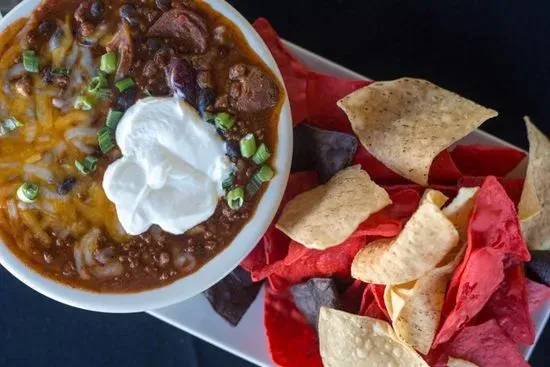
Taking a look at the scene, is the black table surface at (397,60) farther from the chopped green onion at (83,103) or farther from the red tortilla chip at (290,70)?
the chopped green onion at (83,103)

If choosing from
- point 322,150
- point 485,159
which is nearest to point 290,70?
point 322,150

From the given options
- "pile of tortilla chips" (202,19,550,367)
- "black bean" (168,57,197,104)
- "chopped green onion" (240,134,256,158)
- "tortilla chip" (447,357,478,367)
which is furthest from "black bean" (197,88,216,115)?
"tortilla chip" (447,357,478,367)

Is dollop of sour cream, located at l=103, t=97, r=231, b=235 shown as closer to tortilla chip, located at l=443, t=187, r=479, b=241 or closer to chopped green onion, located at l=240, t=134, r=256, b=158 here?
chopped green onion, located at l=240, t=134, r=256, b=158

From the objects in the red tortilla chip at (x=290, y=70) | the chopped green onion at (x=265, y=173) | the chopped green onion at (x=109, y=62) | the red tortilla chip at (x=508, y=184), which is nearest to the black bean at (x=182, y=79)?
the chopped green onion at (x=109, y=62)

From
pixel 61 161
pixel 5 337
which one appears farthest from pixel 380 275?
pixel 5 337

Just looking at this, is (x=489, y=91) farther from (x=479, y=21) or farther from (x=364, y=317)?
(x=364, y=317)

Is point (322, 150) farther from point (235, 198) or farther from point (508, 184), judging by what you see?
point (508, 184)
